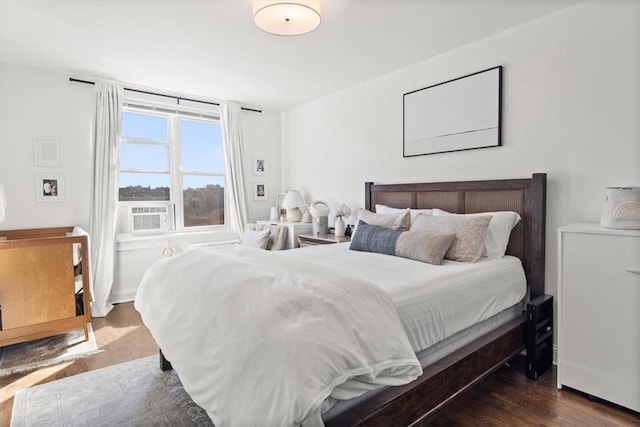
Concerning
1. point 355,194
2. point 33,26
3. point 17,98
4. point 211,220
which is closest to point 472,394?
point 355,194

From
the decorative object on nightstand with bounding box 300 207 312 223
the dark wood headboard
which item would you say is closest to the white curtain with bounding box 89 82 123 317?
the decorative object on nightstand with bounding box 300 207 312 223

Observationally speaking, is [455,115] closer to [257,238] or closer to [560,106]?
[560,106]

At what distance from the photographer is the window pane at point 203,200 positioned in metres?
4.55

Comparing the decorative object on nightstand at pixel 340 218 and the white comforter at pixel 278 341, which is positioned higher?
the decorative object on nightstand at pixel 340 218

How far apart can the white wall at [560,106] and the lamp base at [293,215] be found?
1565 millimetres

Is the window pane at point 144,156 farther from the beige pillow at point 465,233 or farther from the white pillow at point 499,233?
the white pillow at point 499,233

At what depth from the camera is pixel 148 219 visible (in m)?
4.15

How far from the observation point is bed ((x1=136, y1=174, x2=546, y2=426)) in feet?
4.61

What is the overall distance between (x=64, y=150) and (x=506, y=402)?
449 centimetres

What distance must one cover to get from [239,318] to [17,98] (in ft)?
12.1

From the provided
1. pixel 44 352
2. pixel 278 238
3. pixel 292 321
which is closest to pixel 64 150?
pixel 44 352

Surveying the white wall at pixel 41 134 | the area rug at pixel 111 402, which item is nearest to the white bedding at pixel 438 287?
the area rug at pixel 111 402

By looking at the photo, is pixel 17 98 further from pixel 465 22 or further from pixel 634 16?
pixel 634 16

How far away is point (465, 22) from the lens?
8.36 feet
